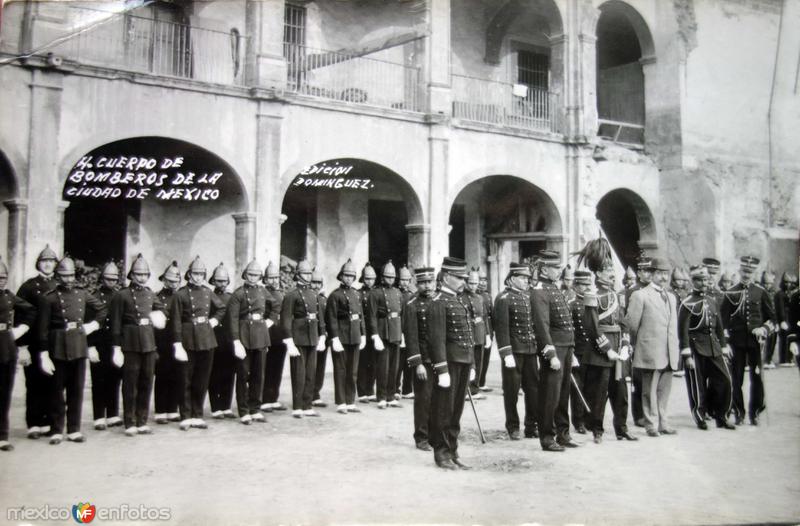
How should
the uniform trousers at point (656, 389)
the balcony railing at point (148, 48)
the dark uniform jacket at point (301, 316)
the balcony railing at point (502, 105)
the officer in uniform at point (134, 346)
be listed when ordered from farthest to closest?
the balcony railing at point (502, 105) → the balcony railing at point (148, 48) → the dark uniform jacket at point (301, 316) → the uniform trousers at point (656, 389) → the officer in uniform at point (134, 346)

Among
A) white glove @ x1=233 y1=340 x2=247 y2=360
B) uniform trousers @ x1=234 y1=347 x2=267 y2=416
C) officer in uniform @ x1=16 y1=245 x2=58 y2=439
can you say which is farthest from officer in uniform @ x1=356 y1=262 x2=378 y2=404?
officer in uniform @ x1=16 y1=245 x2=58 y2=439

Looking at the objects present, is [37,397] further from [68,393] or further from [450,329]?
[450,329]

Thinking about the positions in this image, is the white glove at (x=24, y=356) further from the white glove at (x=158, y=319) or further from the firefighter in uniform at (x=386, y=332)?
the firefighter in uniform at (x=386, y=332)

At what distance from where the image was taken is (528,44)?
18938 millimetres

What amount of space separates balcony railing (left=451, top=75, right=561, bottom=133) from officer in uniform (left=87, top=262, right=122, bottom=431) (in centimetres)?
1045

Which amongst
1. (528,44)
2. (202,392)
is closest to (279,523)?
(202,392)

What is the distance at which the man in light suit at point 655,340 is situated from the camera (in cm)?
778

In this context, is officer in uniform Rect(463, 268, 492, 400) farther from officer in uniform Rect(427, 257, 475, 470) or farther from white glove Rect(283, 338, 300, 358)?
officer in uniform Rect(427, 257, 475, 470)

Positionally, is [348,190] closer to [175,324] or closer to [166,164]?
[166,164]

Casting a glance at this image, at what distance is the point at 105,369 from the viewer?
25.1ft

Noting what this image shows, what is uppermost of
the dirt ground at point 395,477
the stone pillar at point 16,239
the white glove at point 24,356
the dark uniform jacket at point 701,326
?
the stone pillar at point 16,239

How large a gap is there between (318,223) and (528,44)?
25.3ft

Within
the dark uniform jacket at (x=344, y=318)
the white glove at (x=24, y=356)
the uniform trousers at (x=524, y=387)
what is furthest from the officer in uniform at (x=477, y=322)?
the white glove at (x=24, y=356)

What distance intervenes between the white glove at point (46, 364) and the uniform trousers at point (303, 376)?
8.88 feet
